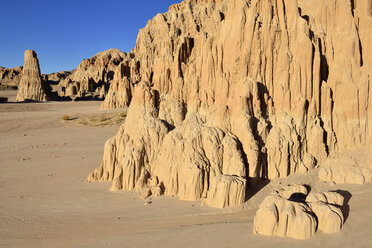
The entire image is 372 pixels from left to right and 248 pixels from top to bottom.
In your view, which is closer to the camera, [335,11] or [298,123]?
[298,123]

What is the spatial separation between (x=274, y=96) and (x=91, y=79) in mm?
95284

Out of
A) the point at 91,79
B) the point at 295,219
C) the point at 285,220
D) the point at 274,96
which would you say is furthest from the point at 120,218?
the point at 91,79

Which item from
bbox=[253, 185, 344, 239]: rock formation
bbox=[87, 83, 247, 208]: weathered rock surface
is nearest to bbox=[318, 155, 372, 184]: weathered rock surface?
bbox=[87, 83, 247, 208]: weathered rock surface

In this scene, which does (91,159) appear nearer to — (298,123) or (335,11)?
(298,123)

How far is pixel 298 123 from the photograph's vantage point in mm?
12391

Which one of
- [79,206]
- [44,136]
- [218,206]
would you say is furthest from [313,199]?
[44,136]

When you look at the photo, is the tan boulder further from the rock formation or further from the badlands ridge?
the badlands ridge

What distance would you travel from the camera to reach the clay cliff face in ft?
39.4

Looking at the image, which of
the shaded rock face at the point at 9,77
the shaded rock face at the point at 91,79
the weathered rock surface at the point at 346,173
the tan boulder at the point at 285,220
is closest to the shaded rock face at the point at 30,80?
the shaded rock face at the point at 91,79

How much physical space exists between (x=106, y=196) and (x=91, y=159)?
9053mm

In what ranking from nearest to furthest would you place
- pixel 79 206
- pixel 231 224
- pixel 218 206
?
pixel 231 224 → pixel 218 206 → pixel 79 206

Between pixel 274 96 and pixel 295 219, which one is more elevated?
pixel 274 96

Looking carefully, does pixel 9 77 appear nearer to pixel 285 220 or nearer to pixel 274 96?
pixel 274 96

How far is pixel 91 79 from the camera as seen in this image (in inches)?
3848
